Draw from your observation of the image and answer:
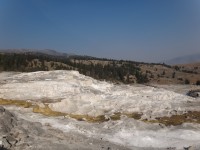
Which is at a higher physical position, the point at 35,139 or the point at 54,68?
the point at 35,139

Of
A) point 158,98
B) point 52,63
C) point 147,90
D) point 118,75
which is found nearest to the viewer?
point 158,98

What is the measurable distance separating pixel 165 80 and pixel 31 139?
126185 millimetres

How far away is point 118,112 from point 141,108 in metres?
3.36

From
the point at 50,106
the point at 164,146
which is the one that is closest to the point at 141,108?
the point at 50,106

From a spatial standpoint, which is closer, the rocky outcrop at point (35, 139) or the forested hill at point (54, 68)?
the rocky outcrop at point (35, 139)

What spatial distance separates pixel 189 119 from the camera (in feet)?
140

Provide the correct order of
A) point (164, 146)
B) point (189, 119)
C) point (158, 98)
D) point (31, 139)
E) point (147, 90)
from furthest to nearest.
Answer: point (147, 90) → point (158, 98) → point (189, 119) → point (164, 146) → point (31, 139)

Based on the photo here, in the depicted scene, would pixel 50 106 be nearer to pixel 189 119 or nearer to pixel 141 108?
pixel 141 108

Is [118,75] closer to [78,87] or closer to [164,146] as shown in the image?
[78,87]

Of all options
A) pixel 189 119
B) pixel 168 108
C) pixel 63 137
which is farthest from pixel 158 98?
pixel 63 137

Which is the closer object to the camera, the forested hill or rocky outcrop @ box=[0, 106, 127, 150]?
rocky outcrop @ box=[0, 106, 127, 150]

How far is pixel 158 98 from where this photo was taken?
180ft

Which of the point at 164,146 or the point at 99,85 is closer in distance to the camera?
the point at 164,146

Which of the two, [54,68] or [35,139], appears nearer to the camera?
[35,139]
